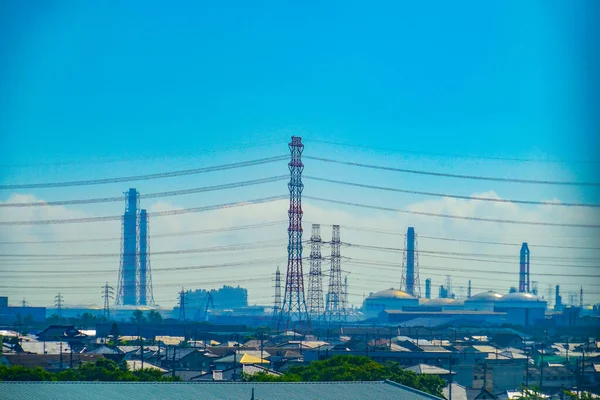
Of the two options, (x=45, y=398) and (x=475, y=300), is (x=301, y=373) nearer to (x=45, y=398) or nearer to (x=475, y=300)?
(x=45, y=398)

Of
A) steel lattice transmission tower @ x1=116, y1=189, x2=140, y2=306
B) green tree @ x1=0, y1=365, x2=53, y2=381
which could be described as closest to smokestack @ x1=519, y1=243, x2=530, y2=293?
steel lattice transmission tower @ x1=116, y1=189, x2=140, y2=306

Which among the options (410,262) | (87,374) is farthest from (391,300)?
(87,374)

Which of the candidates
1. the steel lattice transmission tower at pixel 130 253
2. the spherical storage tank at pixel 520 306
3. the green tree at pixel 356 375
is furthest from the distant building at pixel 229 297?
the green tree at pixel 356 375

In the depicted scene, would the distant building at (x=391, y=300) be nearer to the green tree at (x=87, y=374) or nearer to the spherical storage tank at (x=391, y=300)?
the spherical storage tank at (x=391, y=300)

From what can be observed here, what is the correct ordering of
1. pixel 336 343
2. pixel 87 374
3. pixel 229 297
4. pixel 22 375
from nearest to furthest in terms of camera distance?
pixel 22 375
pixel 87 374
pixel 336 343
pixel 229 297

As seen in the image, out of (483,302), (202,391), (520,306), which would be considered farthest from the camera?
(483,302)

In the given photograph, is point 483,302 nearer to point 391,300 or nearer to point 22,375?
point 391,300

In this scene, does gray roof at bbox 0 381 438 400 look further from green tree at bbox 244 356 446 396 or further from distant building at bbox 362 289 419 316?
distant building at bbox 362 289 419 316
